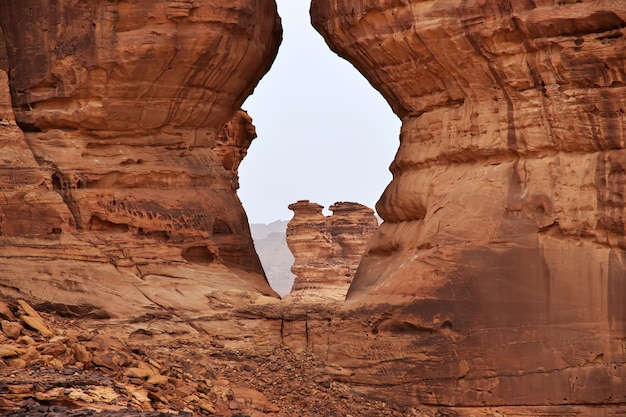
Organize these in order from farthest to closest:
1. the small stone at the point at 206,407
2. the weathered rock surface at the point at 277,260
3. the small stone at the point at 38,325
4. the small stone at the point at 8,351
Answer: the weathered rock surface at the point at 277,260, the small stone at the point at 38,325, the small stone at the point at 206,407, the small stone at the point at 8,351

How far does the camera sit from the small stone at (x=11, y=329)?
17594mm

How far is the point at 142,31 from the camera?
21203mm

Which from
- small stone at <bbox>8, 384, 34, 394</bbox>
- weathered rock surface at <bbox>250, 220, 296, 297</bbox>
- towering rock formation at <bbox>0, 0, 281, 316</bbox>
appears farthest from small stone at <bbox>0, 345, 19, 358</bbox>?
weathered rock surface at <bbox>250, 220, 296, 297</bbox>

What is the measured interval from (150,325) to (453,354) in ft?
15.8

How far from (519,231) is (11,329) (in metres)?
7.68

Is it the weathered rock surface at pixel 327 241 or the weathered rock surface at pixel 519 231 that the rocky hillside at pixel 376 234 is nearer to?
the weathered rock surface at pixel 519 231

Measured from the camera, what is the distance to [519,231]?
19172 millimetres

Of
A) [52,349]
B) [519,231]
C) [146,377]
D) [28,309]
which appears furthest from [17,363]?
[519,231]

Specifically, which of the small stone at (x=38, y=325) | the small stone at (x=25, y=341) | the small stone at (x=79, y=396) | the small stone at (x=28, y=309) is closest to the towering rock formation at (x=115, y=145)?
the small stone at (x=28, y=309)

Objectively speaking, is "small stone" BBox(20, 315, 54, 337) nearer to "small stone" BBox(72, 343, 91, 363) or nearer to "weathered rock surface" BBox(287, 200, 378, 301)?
"small stone" BBox(72, 343, 91, 363)

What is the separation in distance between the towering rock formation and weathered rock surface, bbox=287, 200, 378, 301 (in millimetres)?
26245

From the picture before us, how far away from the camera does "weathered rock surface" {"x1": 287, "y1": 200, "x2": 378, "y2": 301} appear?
48719 millimetres

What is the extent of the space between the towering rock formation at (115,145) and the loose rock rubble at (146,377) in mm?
1396

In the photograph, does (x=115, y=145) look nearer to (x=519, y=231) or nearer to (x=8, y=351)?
(x=8, y=351)
